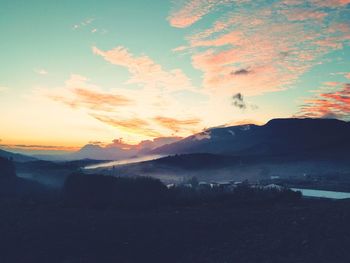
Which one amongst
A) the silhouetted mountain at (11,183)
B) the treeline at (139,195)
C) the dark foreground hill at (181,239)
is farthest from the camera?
the silhouetted mountain at (11,183)

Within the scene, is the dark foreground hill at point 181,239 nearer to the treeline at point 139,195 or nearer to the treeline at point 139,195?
the treeline at point 139,195

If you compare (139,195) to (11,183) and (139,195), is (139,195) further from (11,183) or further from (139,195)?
(11,183)

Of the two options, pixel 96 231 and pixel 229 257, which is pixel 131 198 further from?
pixel 229 257

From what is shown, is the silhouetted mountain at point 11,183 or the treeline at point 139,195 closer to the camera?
the treeline at point 139,195

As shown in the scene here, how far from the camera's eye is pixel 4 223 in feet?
126

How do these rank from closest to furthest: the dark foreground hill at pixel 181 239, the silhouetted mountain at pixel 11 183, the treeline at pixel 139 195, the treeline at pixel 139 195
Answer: the dark foreground hill at pixel 181 239, the treeline at pixel 139 195, the treeline at pixel 139 195, the silhouetted mountain at pixel 11 183

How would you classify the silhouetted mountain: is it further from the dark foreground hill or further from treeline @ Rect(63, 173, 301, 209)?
the dark foreground hill

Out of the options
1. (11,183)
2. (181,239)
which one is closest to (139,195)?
(181,239)

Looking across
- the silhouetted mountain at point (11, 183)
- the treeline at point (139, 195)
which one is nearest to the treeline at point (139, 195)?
the treeline at point (139, 195)

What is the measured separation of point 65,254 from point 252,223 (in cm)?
1902

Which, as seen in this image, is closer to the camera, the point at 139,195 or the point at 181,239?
the point at 181,239

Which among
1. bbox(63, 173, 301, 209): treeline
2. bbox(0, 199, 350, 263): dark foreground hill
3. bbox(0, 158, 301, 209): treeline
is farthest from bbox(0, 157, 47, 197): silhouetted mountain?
A: bbox(0, 199, 350, 263): dark foreground hill

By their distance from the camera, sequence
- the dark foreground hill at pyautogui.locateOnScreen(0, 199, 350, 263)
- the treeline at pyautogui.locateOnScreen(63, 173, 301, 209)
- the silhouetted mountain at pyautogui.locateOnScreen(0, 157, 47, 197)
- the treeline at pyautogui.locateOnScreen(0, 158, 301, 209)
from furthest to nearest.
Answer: the silhouetted mountain at pyautogui.locateOnScreen(0, 157, 47, 197) < the treeline at pyautogui.locateOnScreen(63, 173, 301, 209) < the treeline at pyautogui.locateOnScreen(0, 158, 301, 209) < the dark foreground hill at pyautogui.locateOnScreen(0, 199, 350, 263)

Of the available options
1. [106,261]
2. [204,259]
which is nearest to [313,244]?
[204,259]
